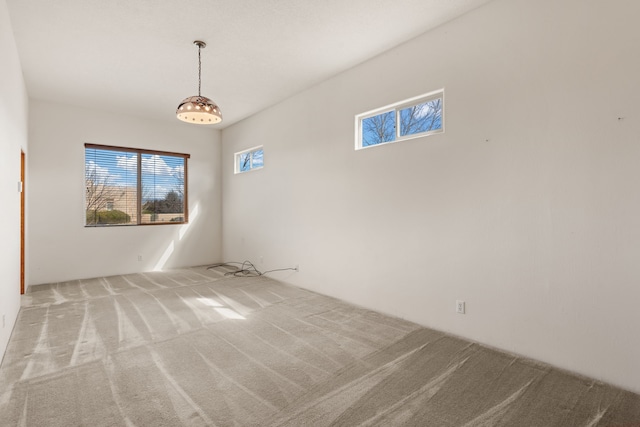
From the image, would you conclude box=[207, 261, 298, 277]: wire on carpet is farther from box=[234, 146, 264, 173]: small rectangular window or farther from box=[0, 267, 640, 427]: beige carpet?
box=[0, 267, 640, 427]: beige carpet

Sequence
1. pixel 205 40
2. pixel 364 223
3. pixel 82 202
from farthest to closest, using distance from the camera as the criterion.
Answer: pixel 82 202
pixel 364 223
pixel 205 40

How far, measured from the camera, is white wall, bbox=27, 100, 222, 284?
5238 mm

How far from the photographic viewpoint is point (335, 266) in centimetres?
443

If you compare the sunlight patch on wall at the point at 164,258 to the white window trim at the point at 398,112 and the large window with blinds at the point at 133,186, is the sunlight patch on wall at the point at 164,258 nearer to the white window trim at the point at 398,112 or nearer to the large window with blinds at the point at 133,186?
the large window with blinds at the point at 133,186

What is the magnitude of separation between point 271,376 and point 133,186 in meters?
5.33

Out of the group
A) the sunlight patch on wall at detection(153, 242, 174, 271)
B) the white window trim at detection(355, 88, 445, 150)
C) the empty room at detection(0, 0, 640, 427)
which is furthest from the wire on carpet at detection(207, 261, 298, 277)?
the white window trim at detection(355, 88, 445, 150)

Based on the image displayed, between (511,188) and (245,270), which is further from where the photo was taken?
(245,270)

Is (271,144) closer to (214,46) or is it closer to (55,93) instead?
(214,46)

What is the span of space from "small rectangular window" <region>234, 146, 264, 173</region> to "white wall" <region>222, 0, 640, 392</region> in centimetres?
215

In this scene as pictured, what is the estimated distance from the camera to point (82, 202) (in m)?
5.63

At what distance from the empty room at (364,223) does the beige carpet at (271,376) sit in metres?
0.02

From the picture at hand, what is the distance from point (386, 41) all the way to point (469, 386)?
3.37 m

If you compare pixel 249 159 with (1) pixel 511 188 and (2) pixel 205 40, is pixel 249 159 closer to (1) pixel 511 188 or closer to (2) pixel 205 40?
(2) pixel 205 40

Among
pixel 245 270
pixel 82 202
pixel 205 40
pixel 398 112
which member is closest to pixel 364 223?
pixel 398 112
